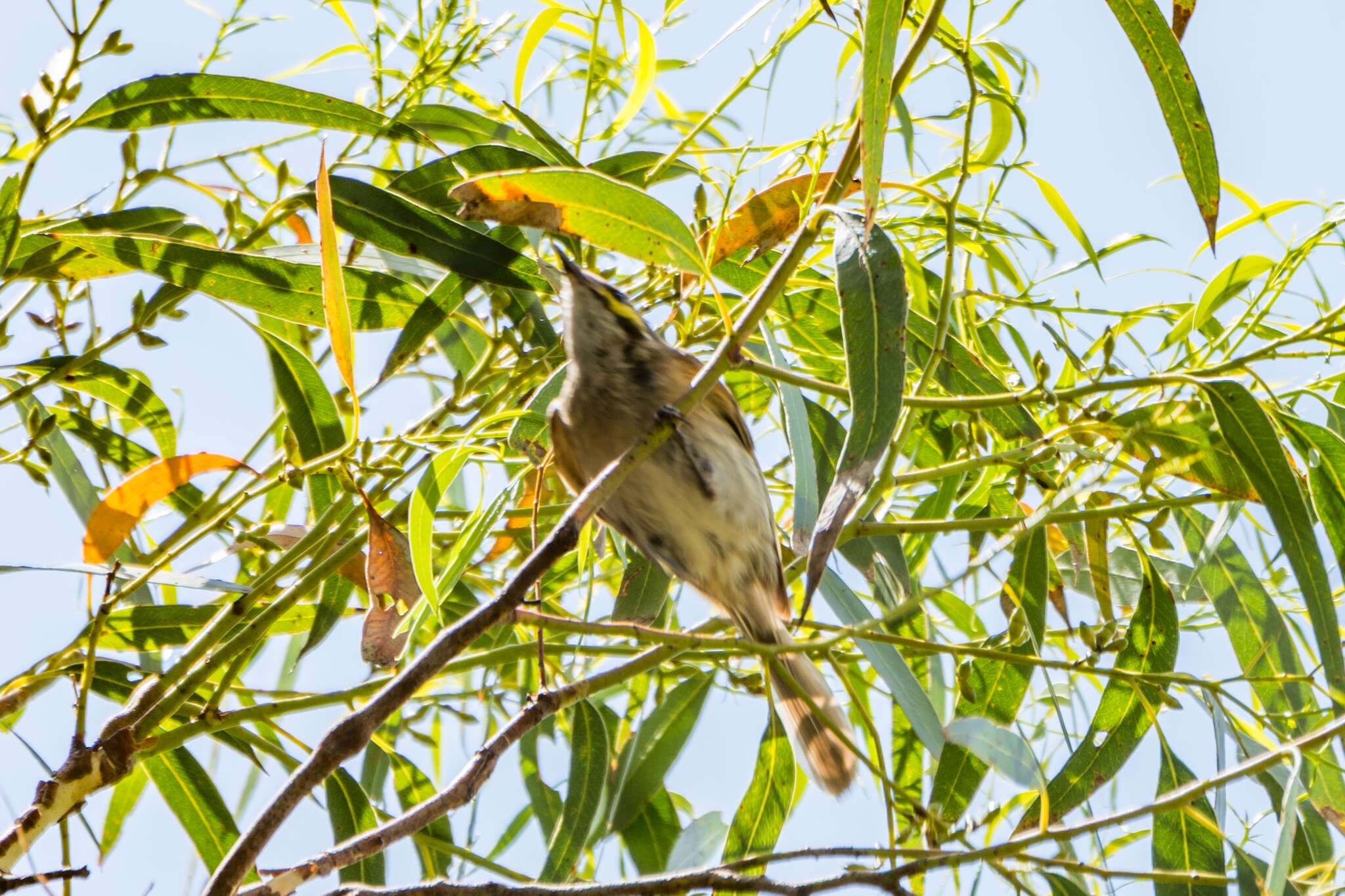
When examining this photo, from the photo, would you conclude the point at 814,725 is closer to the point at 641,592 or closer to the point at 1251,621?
the point at 641,592

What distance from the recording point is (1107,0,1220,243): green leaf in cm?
101

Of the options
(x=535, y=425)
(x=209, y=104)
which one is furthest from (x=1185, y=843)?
(x=209, y=104)

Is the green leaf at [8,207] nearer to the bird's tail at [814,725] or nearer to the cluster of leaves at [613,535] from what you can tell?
the cluster of leaves at [613,535]

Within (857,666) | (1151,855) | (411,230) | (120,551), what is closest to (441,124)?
(411,230)

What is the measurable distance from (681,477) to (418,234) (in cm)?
56

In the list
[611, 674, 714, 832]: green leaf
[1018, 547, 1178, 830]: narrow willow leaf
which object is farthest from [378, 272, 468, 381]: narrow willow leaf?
[1018, 547, 1178, 830]: narrow willow leaf

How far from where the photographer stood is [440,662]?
0.76 meters

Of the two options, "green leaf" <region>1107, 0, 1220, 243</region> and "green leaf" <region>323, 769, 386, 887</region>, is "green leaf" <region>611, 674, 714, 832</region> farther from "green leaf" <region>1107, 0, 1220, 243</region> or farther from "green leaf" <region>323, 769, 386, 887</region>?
"green leaf" <region>1107, 0, 1220, 243</region>

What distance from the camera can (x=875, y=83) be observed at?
841 millimetres

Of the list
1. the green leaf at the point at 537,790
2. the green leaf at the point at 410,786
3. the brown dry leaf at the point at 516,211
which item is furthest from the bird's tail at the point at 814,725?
the brown dry leaf at the point at 516,211

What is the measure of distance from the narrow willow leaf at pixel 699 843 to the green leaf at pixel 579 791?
0.13 m

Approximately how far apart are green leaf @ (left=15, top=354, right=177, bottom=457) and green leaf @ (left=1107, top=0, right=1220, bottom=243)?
1.19m

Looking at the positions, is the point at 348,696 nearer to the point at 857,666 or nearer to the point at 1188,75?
the point at 857,666

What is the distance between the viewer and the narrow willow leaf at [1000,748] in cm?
101
